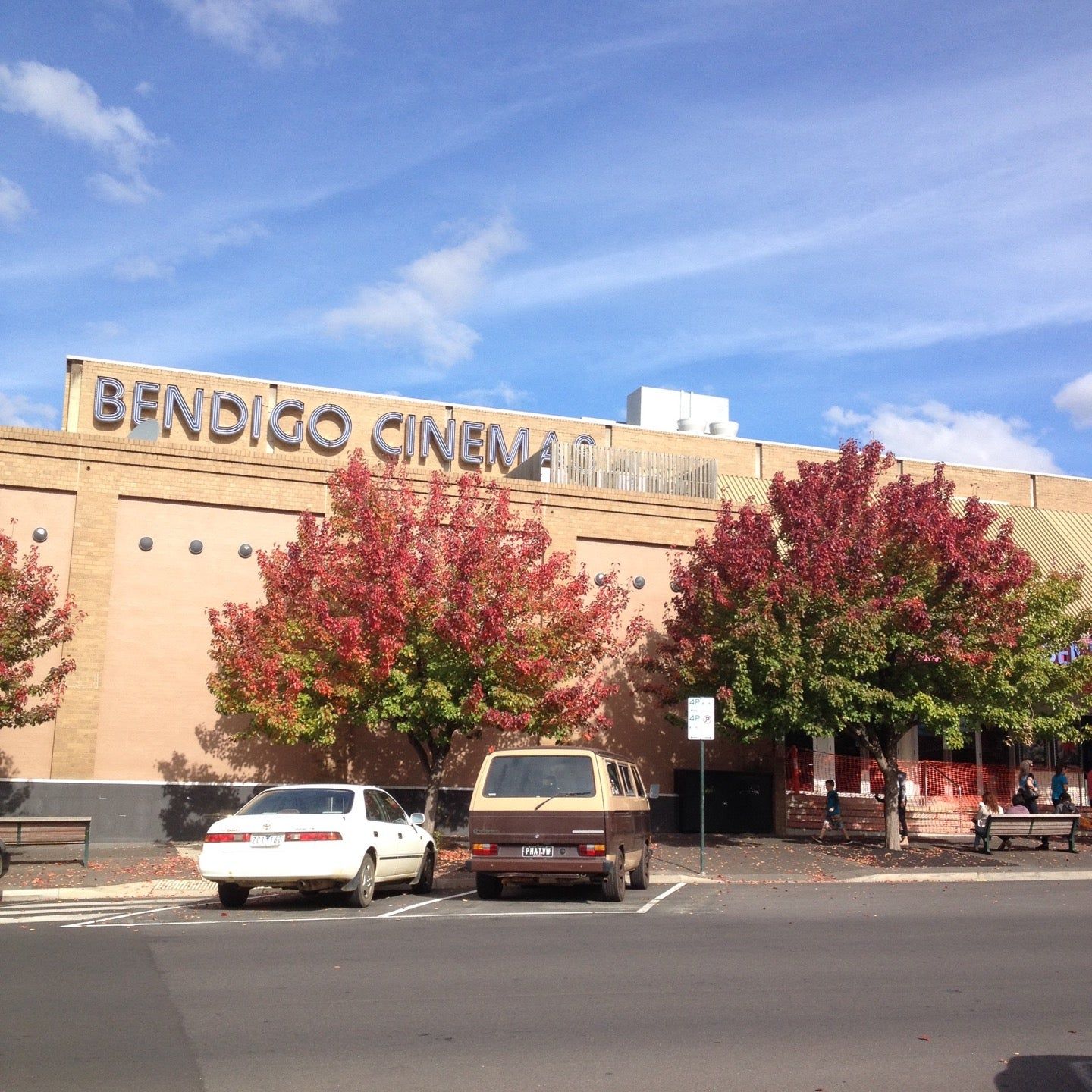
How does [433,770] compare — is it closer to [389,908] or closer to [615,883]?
[615,883]

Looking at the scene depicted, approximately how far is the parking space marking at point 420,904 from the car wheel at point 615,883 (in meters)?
2.03

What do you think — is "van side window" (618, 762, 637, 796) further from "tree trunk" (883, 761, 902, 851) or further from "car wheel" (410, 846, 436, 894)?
"tree trunk" (883, 761, 902, 851)

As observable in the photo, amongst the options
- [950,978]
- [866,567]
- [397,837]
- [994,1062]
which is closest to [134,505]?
[397,837]

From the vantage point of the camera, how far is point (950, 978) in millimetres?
10055

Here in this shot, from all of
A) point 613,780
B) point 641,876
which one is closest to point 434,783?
point 641,876

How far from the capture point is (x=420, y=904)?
589 inches

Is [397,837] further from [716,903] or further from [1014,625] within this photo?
[1014,625]

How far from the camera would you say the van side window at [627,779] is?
16.4 meters

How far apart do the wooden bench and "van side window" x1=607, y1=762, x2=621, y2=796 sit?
329 inches

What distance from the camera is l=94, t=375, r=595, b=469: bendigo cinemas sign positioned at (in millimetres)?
30453

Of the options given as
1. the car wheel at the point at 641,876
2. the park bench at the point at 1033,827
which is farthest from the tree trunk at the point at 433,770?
the park bench at the point at 1033,827

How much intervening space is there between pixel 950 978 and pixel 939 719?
487 inches

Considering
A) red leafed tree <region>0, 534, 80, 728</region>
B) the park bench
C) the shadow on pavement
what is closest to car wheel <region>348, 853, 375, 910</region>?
the shadow on pavement

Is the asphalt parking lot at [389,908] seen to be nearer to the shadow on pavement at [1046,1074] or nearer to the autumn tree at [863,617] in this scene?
the autumn tree at [863,617]
